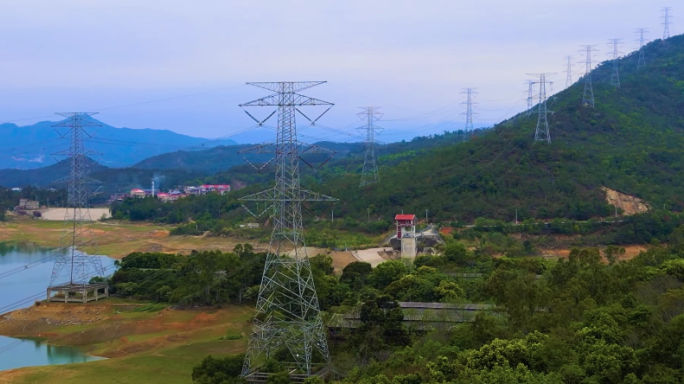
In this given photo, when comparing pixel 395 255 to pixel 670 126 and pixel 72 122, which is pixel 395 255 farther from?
pixel 670 126

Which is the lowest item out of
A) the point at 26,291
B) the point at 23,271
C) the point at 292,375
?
the point at 26,291

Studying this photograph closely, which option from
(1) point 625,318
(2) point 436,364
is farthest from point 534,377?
(1) point 625,318

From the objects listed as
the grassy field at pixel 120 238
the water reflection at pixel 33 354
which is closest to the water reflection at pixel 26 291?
the water reflection at pixel 33 354

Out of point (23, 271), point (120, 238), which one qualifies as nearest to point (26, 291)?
point (23, 271)

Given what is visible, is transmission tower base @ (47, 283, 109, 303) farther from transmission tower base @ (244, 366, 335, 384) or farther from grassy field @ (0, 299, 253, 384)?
transmission tower base @ (244, 366, 335, 384)

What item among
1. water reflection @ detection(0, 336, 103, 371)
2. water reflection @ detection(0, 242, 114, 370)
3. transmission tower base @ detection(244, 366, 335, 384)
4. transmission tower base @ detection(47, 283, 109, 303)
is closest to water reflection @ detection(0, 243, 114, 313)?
water reflection @ detection(0, 242, 114, 370)

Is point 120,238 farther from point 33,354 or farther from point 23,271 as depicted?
point 33,354

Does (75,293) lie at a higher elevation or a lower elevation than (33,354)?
higher

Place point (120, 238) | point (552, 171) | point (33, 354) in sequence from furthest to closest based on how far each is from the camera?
1. point (120, 238)
2. point (552, 171)
3. point (33, 354)
